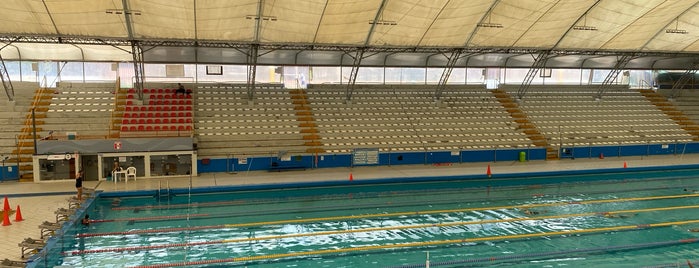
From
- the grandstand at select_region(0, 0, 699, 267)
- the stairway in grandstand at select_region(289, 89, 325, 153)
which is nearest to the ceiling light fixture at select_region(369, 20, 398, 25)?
the grandstand at select_region(0, 0, 699, 267)

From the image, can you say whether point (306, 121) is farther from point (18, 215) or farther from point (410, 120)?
point (18, 215)

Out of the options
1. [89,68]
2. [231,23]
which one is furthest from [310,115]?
[89,68]

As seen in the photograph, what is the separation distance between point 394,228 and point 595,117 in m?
20.8

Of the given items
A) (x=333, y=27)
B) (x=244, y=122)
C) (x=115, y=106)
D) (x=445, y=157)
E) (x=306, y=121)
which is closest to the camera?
(x=333, y=27)

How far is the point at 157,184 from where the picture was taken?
17047 mm

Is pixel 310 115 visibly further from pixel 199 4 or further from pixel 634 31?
pixel 634 31

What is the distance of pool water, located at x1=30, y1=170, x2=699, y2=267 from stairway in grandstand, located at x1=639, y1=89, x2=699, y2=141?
1347 cm

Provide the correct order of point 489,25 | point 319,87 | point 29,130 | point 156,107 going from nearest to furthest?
point 29,130 < point 489,25 < point 156,107 < point 319,87

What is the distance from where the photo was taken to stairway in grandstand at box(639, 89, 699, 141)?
29.1 meters

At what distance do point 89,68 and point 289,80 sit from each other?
10181 millimetres

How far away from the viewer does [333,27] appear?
19562 millimetres

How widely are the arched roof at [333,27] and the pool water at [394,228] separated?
679cm

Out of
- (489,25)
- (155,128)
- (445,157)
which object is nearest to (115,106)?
(155,128)

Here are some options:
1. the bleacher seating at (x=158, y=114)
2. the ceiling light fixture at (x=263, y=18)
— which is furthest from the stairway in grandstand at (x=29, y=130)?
the ceiling light fixture at (x=263, y=18)
